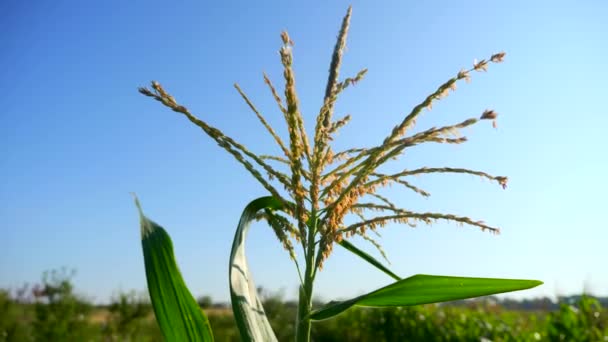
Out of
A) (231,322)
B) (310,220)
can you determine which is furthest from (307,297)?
(231,322)

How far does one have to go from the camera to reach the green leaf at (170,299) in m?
0.98

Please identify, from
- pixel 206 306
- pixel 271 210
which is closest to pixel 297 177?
pixel 271 210

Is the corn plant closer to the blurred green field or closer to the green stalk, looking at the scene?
the green stalk

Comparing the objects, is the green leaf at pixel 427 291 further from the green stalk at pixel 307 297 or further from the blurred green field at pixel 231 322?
the blurred green field at pixel 231 322

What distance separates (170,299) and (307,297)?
33 centimetres

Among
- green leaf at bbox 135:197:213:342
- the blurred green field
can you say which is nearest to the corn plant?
green leaf at bbox 135:197:213:342

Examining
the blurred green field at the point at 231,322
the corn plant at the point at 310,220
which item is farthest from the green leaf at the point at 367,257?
the blurred green field at the point at 231,322

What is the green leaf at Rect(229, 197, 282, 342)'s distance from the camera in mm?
957

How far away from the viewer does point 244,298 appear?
3.24 ft

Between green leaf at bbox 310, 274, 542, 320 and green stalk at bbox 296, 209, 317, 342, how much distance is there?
3 cm

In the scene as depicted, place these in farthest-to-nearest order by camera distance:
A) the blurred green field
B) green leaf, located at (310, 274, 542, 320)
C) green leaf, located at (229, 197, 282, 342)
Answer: the blurred green field → green leaf, located at (310, 274, 542, 320) → green leaf, located at (229, 197, 282, 342)

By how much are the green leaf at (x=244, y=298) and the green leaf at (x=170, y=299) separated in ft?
0.26

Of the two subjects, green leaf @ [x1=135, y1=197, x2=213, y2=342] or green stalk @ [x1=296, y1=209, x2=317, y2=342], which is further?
green stalk @ [x1=296, y1=209, x2=317, y2=342]

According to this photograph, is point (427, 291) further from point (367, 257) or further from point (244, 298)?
point (244, 298)
